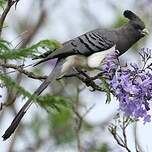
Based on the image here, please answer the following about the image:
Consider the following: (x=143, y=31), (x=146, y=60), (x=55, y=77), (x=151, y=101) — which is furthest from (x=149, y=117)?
(x=143, y=31)

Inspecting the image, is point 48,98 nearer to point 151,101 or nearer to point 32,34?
point 151,101

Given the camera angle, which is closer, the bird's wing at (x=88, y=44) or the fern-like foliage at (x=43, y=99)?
the fern-like foliage at (x=43, y=99)

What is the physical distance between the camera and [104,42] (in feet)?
16.6

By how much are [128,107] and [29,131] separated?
5.87 m

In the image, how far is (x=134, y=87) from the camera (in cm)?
385

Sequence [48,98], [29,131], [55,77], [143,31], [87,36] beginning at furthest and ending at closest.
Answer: [29,131]
[143,31]
[87,36]
[55,77]
[48,98]

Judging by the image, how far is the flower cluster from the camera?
3842 millimetres

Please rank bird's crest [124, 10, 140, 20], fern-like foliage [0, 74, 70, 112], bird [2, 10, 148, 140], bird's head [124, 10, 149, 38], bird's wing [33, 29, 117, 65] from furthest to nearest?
bird's head [124, 10, 149, 38] < bird's crest [124, 10, 140, 20] < bird's wing [33, 29, 117, 65] < bird [2, 10, 148, 140] < fern-like foliage [0, 74, 70, 112]

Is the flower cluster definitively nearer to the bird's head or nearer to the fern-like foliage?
the fern-like foliage

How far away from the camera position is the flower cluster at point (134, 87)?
12.6 feet

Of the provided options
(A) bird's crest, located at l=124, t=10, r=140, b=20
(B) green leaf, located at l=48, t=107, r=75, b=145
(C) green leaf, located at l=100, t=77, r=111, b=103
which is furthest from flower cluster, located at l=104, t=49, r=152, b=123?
(B) green leaf, located at l=48, t=107, r=75, b=145

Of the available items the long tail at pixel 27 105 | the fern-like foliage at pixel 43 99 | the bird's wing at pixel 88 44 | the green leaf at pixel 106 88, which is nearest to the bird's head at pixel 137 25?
the bird's wing at pixel 88 44

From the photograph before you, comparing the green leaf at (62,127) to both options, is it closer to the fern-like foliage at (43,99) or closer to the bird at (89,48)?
the bird at (89,48)

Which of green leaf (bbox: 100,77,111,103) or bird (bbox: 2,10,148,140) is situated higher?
green leaf (bbox: 100,77,111,103)
